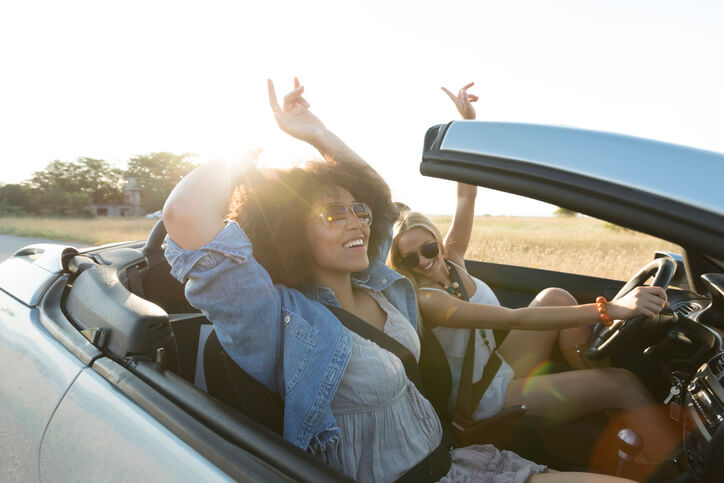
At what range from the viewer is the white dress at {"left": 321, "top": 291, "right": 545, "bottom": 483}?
4.52 ft

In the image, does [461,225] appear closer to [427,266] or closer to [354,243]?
[427,266]

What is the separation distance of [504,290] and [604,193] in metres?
2.73

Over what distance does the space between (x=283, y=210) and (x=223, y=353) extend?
1.76 ft

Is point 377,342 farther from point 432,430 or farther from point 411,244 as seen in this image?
point 411,244

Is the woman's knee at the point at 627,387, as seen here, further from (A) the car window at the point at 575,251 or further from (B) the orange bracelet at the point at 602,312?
(A) the car window at the point at 575,251

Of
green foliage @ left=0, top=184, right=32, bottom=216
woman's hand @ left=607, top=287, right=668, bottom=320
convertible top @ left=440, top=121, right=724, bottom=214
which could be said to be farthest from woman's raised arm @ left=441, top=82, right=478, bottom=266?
green foliage @ left=0, top=184, right=32, bottom=216

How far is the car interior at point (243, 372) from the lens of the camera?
3.51 feet

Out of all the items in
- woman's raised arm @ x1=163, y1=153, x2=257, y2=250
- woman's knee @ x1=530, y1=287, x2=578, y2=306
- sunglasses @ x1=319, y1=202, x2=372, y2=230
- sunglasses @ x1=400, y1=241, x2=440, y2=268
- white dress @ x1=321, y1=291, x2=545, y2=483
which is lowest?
woman's knee @ x1=530, y1=287, x2=578, y2=306

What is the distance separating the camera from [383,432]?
141 centimetres

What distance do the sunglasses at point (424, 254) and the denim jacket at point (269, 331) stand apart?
935mm

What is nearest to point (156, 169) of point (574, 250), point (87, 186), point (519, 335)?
point (87, 186)

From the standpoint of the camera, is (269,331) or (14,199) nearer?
(269,331)

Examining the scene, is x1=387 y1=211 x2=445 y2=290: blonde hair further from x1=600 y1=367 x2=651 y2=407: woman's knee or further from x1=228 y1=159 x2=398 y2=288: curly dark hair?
x1=600 y1=367 x2=651 y2=407: woman's knee

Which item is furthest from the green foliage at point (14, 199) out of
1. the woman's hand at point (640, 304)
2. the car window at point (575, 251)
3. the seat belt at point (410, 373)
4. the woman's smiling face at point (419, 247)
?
the woman's hand at point (640, 304)
